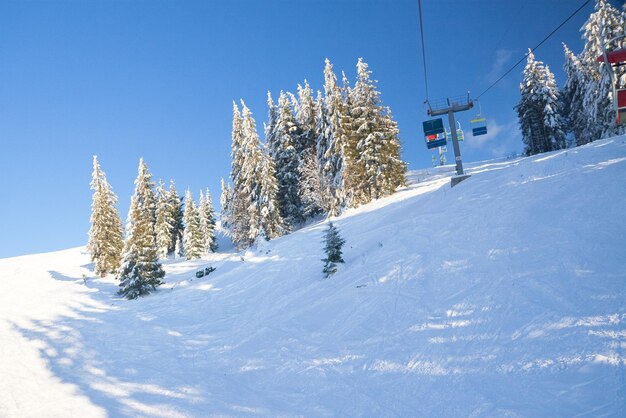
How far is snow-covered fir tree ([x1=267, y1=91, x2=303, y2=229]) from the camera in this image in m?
41.3

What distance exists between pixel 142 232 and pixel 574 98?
5119cm

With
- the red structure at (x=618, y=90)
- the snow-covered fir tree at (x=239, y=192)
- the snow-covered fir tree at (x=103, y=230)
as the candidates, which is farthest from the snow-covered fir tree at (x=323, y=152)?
the red structure at (x=618, y=90)

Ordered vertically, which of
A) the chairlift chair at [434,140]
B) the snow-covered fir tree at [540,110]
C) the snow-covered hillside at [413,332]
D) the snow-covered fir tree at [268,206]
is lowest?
the snow-covered hillside at [413,332]

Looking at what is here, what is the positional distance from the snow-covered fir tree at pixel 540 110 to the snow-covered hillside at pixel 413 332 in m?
33.0

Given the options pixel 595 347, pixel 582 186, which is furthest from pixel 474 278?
pixel 582 186

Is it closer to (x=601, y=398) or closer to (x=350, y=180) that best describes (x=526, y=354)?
(x=601, y=398)

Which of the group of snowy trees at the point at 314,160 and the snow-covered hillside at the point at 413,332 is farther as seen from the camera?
the group of snowy trees at the point at 314,160

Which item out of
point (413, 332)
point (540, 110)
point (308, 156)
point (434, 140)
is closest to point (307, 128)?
point (308, 156)

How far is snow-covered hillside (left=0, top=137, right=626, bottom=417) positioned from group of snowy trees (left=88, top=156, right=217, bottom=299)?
877 centimetres

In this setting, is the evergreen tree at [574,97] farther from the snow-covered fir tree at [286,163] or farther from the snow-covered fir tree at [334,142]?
the snow-covered fir tree at [286,163]

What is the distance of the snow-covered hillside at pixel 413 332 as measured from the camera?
18.6 feet

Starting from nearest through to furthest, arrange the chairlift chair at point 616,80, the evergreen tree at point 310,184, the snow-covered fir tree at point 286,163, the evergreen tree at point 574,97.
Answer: the chairlift chair at point 616,80 < the evergreen tree at point 310,184 < the evergreen tree at point 574,97 < the snow-covered fir tree at point 286,163

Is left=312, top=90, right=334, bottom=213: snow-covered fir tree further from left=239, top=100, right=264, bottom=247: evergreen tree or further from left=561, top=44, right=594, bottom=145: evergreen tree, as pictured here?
left=561, top=44, right=594, bottom=145: evergreen tree

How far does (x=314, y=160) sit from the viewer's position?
3972 cm
